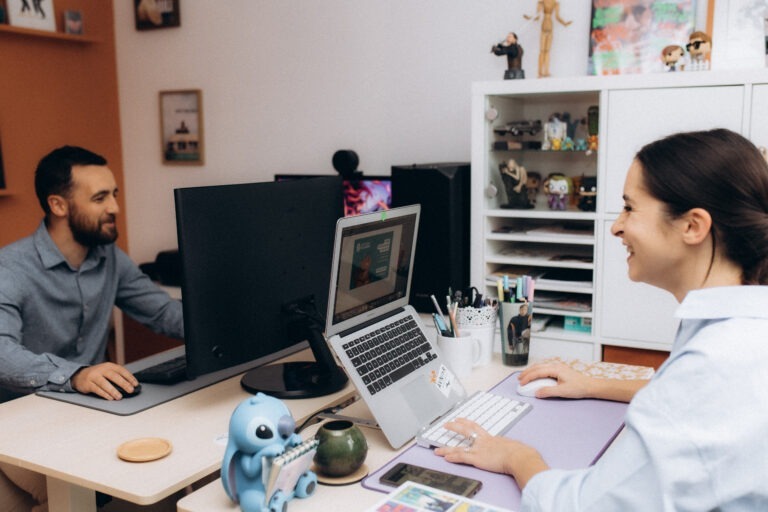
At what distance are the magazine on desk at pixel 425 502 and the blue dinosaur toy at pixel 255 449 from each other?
158 mm

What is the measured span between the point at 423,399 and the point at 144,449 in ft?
1.76

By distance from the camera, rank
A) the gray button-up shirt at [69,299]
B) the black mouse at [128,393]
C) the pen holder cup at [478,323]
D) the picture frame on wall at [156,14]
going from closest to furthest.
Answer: the black mouse at [128,393]
the pen holder cup at [478,323]
the gray button-up shirt at [69,299]
the picture frame on wall at [156,14]

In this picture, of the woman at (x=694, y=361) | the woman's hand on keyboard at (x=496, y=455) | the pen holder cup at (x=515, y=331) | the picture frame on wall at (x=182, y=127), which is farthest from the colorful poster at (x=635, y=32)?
the picture frame on wall at (x=182, y=127)

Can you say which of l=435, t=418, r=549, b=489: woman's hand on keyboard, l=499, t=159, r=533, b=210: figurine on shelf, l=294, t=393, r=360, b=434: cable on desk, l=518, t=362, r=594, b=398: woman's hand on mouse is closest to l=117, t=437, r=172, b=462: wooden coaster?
l=294, t=393, r=360, b=434: cable on desk

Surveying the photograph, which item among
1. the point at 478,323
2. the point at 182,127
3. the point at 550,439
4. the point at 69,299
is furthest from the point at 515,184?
the point at 182,127

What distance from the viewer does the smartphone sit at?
1136mm

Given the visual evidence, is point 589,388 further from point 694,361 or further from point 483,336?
point 694,361

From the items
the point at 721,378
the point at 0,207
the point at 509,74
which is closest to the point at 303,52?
the point at 509,74

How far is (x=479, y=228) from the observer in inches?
94.9

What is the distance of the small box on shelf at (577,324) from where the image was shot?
2.31 meters

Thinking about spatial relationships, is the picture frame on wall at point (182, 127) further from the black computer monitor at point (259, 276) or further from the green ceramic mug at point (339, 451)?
the green ceramic mug at point (339, 451)

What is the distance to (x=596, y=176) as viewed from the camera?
230 centimetres

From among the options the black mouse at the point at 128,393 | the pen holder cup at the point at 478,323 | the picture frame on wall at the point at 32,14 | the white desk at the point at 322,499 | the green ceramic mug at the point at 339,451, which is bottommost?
the white desk at the point at 322,499

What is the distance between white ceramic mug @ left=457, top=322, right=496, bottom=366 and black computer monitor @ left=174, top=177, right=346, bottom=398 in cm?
32
